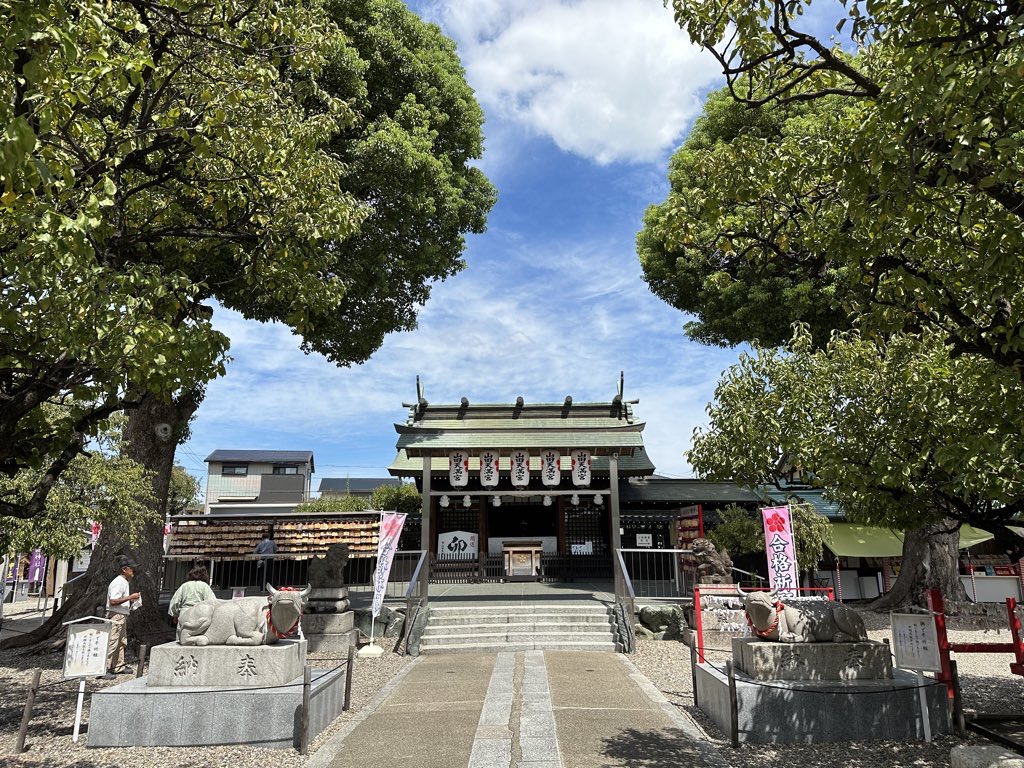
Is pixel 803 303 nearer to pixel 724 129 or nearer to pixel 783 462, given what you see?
pixel 783 462

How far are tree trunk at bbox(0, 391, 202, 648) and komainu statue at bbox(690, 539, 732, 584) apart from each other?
34.4 feet

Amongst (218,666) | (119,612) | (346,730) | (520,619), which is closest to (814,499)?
(520,619)

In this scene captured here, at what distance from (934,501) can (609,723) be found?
4407 millimetres

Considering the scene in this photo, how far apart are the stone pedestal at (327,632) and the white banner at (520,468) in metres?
5.05

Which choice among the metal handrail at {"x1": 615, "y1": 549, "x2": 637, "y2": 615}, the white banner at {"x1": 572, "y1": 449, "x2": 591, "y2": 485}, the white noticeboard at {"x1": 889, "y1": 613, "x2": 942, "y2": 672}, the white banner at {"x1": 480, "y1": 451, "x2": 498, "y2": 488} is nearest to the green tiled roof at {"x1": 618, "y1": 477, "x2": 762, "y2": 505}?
the white banner at {"x1": 572, "y1": 449, "x2": 591, "y2": 485}

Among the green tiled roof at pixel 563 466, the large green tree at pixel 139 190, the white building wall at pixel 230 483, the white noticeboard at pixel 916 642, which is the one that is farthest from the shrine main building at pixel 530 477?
the white building wall at pixel 230 483

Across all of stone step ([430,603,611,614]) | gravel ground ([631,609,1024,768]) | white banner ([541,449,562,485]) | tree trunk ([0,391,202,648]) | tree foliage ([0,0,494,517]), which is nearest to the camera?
tree foliage ([0,0,494,517])

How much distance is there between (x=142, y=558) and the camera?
12500 millimetres

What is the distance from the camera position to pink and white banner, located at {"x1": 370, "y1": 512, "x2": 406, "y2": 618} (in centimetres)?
1273

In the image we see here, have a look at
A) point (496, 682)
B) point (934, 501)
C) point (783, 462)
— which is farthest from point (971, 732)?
point (783, 462)

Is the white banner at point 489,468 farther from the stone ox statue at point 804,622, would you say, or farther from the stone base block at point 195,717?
the stone base block at point 195,717

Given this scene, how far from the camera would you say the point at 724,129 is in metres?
18.4

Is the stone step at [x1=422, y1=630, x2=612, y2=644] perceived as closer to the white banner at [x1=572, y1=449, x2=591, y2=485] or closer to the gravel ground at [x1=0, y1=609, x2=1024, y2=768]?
the gravel ground at [x1=0, y1=609, x2=1024, y2=768]

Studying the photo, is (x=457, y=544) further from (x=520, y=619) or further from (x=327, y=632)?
(x=327, y=632)
